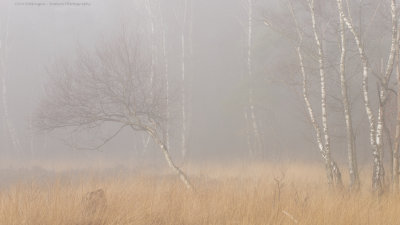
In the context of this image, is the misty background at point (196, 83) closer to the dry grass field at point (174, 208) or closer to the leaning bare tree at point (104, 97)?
the leaning bare tree at point (104, 97)

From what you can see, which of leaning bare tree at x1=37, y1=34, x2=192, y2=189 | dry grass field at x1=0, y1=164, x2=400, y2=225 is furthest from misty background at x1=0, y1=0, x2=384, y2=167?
dry grass field at x1=0, y1=164, x2=400, y2=225

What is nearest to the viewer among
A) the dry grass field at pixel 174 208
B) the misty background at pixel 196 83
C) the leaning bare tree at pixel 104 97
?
the dry grass field at pixel 174 208

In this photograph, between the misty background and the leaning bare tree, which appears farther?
the misty background

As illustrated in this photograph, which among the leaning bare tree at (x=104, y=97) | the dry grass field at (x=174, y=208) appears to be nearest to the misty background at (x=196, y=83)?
the leaning bare tree at (x=104, y=97)

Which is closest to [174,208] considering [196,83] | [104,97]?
[104,97]

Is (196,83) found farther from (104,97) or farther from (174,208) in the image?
(174,208)

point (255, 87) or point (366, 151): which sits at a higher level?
point (255, 87)

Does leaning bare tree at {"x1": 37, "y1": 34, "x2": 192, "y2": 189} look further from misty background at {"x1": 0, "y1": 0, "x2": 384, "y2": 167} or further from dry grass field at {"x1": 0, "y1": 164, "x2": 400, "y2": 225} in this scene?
misty background at {"x1": 0, "y1": 0, "x2": 384, "y2": 167}

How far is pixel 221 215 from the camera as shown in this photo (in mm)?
5102

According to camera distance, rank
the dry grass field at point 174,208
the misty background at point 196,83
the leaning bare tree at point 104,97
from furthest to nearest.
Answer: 1. the misty background at point 196,83
2. the leaning bare tree at point 104,97
3. the dry grass field at point 174,208

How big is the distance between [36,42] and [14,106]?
6.57 m

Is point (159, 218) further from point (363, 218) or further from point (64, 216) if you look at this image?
point (363, 218)

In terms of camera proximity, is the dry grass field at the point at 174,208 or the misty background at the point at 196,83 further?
the misty background at the point at 196,83

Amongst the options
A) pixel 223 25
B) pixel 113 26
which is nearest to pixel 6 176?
pixel 223 25
